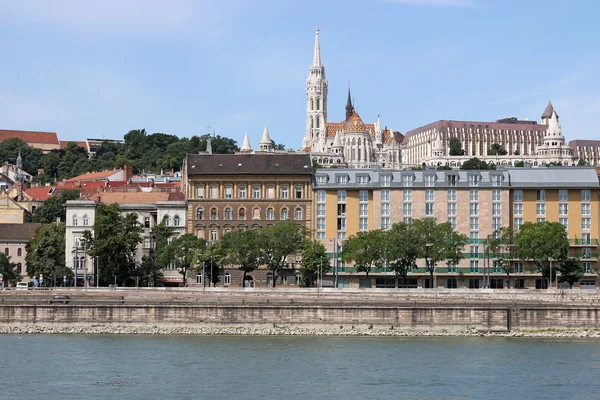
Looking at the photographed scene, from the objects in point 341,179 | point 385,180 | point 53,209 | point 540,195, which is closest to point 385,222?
point 385,180

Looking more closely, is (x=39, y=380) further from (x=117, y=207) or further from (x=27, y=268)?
(x=27, y=268)

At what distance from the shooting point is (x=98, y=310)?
2908 inches

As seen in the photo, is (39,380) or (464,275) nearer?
(39,380)

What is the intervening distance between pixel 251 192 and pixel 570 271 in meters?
27.9

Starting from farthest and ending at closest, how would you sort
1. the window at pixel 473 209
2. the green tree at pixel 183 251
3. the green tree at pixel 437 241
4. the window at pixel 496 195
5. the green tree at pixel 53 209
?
the green tree at pixel 53 209 < the window at pixel 473 209 < the window at pixel 496 195 < the green tree at pixel 183 251 < the green tree at pixel 437 241

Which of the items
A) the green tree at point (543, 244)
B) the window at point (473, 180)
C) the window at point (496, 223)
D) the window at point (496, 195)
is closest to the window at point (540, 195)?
the window at point (496, 195)

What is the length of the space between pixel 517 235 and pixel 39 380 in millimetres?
55703

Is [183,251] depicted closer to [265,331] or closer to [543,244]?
[543,244]

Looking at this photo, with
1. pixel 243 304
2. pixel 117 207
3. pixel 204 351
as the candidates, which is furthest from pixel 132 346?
pixel 117 207

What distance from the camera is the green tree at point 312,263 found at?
102875mm

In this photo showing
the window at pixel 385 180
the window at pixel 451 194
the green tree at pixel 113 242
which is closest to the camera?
the green tree at pixel 113 242

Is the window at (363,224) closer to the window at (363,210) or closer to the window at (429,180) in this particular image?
the window at (363,210)

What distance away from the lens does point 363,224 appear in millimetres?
109625

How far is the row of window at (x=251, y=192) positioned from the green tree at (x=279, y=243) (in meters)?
7.52
